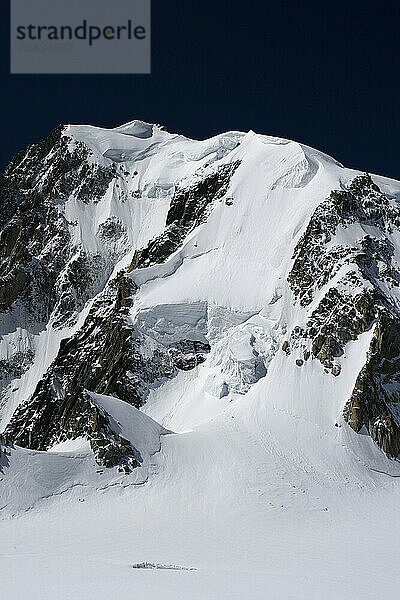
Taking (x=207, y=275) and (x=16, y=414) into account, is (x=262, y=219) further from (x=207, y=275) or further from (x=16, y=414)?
(x=16, y=414)

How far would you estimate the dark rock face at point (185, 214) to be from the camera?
6375cm

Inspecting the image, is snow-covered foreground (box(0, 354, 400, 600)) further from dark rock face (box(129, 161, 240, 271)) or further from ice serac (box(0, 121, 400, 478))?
dark rock face (box(129, 161, 240, 271))

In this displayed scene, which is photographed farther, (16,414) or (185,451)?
(16,414)

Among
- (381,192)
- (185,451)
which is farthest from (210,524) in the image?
(381,192)

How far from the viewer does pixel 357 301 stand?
44.2m

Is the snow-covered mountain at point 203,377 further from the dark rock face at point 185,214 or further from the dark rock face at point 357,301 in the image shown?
the dark rock face at point 185,214

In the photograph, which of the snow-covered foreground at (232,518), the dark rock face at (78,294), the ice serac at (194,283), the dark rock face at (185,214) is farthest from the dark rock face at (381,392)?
the dark rock face at (185,214)

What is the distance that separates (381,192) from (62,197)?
155 ft

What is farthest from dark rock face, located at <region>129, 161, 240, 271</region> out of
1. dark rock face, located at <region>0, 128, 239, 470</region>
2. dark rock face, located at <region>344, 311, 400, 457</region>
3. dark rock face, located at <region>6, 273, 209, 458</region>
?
dark rock face, located at <region>344, 311, 400, 457</region>

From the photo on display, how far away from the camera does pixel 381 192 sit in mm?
57031

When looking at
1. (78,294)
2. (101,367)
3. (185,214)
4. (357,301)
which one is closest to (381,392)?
(357,301)

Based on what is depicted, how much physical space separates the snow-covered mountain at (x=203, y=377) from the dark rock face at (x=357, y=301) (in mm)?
159

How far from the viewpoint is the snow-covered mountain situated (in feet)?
80.8

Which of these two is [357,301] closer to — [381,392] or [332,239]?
[381,392]
